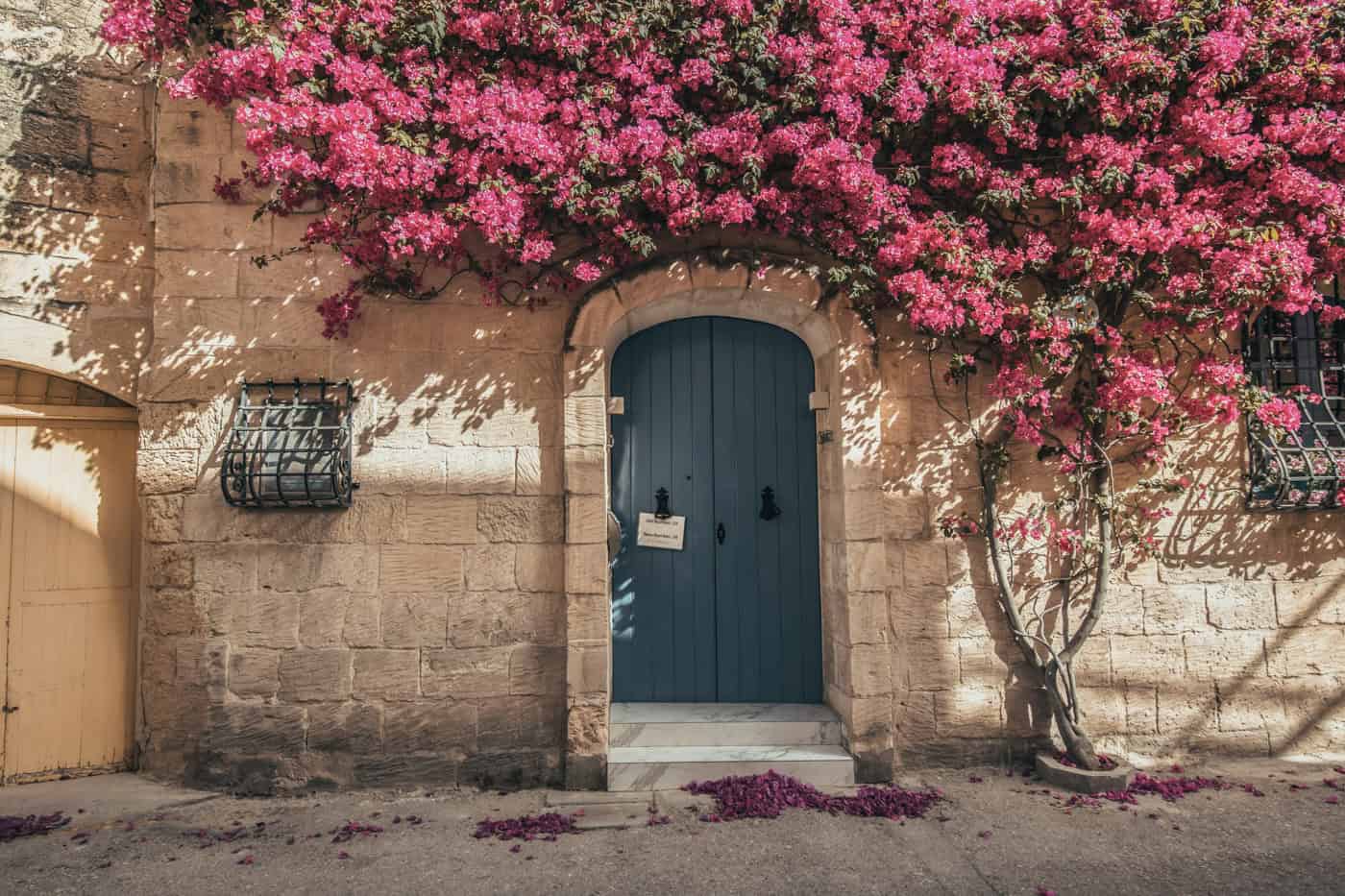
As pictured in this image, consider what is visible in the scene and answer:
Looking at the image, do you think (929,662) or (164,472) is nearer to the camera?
(164,472)

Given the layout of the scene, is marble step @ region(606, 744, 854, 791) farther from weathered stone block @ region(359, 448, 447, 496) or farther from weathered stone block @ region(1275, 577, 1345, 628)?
weathered stone block @ region(1275, 577, 1345, 628)

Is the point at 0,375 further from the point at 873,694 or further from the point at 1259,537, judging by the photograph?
the point at 1259,537

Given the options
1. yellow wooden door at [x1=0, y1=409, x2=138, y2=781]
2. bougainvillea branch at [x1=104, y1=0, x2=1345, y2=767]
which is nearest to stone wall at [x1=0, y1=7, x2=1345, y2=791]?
bougainvillea branch at [x1=104, y1=0, x2=1345, y2=767]

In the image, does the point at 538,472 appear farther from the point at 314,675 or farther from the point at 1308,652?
the point at 1308,652

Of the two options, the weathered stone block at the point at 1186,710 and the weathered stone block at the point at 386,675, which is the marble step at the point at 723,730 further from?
the weathered stone block at the point at 1186,710

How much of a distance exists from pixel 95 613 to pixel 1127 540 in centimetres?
515

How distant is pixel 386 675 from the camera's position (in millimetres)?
3736

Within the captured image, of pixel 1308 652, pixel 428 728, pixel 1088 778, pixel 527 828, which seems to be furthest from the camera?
pixel 1308 652

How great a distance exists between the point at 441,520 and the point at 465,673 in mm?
735

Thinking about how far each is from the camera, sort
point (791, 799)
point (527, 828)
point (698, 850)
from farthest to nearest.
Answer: point (791, 799), point (527, 828), point (698, 850)

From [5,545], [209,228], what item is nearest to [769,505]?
[209,228]

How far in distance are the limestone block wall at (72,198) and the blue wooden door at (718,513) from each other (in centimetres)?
253

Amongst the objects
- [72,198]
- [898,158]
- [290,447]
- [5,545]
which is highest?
[898,158]

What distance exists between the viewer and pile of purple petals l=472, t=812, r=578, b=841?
128 inches
